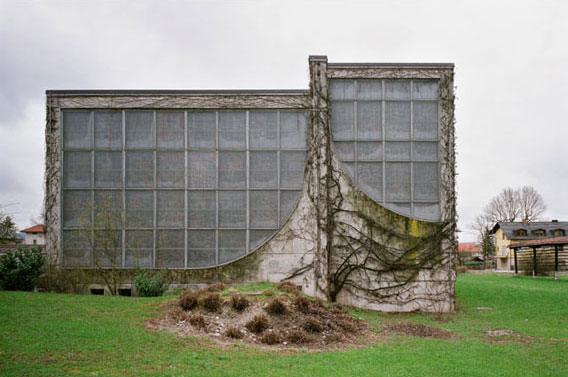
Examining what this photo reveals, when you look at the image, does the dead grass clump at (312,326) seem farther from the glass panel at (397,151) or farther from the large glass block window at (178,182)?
the glass panel at (397,151)

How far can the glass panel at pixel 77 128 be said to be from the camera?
17000 mm

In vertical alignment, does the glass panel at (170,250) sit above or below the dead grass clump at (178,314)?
above

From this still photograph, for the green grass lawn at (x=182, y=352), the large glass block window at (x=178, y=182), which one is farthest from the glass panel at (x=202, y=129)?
the green grass lawn at (x=182, y=352)

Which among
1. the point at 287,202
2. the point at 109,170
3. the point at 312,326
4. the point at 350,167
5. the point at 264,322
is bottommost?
the point at 312,326

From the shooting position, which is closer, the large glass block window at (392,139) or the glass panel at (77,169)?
the glass panel at (77,169)

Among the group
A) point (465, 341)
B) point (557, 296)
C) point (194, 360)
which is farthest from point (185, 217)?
point (557, 296)

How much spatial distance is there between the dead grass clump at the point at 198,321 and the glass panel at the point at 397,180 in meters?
8.59

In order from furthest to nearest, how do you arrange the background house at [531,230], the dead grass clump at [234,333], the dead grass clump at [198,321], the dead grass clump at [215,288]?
1. the background house at [531,230]
2. the dead grass clump at [215,288]
3. the dead grass clump at [198,321]
4. the dead grass clump at [234,333]

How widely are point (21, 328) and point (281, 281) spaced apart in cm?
849

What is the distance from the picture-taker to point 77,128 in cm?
1706

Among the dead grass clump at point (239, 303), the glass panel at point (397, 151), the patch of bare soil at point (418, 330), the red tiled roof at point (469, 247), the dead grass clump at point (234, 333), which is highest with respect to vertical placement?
the glass panel at point (397, 151)

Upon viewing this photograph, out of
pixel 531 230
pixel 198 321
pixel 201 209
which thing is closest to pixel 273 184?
pixel 201 209

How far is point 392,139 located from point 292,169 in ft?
12.7

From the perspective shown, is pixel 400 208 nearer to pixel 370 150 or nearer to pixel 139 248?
pixel 370 150
